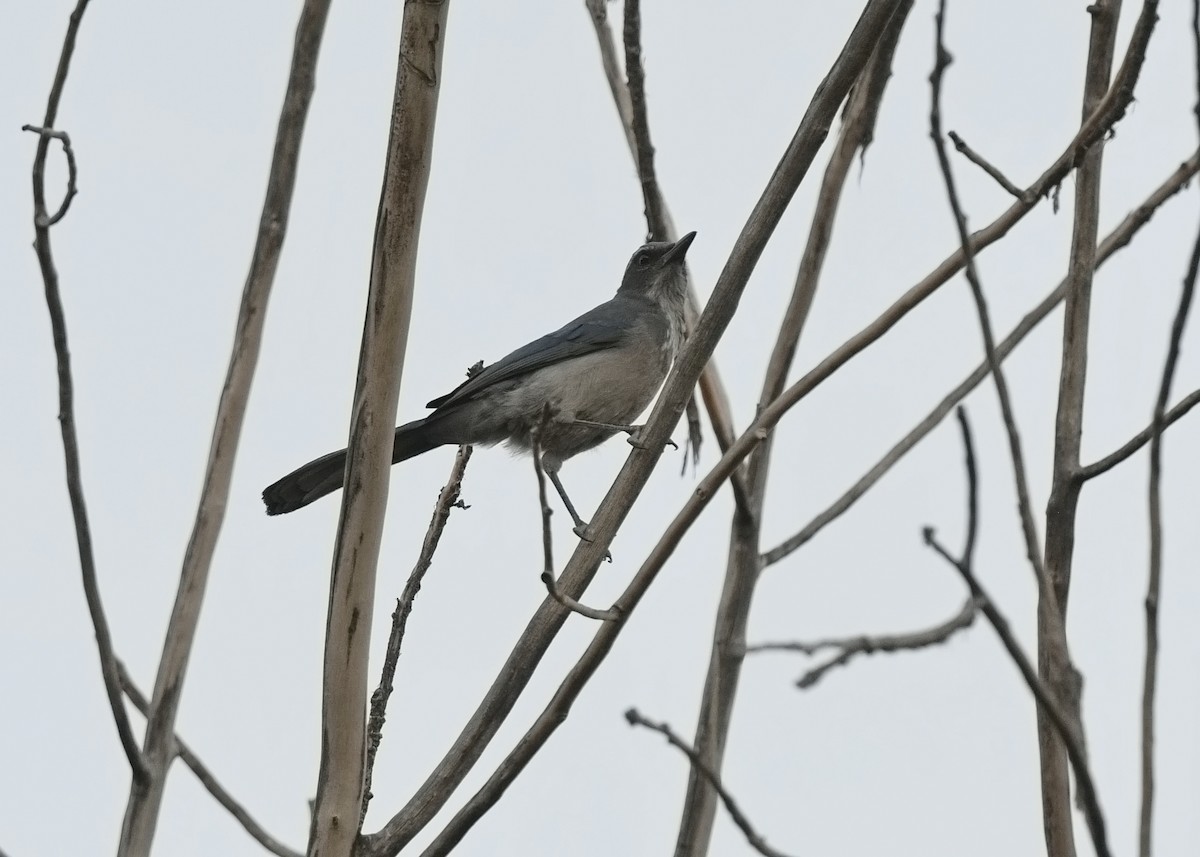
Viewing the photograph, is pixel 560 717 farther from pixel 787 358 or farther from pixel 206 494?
pixel 787 358

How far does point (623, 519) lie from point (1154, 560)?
52.9 inches

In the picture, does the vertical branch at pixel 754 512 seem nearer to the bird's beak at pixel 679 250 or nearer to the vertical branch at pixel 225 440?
the vertical branch at pixel 225 440

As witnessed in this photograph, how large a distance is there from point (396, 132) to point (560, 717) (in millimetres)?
1252

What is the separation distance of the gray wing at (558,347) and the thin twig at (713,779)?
4515 mm

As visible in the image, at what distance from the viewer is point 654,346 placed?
721cm

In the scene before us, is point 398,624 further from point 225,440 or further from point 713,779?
point 713,779

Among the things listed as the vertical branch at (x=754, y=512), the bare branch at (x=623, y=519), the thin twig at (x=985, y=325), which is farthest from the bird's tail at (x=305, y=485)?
the thin twig at (x=985, y=325)

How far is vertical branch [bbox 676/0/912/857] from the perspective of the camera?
3533mm

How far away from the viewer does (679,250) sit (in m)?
7.63

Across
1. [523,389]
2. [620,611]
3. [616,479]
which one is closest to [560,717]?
[620,611]

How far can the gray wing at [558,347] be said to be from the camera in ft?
22.5

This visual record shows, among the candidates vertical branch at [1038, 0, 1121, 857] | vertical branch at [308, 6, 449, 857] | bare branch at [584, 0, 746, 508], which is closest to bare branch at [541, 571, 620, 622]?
vertical branch at [308, 6, 449, 857]

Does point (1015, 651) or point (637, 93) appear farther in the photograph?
point (637, 93)

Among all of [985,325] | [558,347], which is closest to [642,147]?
[558,347]
